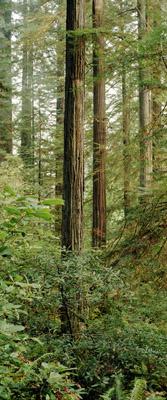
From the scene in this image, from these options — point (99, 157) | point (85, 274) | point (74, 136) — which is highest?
point (74, 136)


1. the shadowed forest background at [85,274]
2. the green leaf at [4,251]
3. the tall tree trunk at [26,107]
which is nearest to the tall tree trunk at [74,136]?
the shadowed forest background at [85,274]

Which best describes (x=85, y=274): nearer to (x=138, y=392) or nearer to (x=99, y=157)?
(x=138, y=392)

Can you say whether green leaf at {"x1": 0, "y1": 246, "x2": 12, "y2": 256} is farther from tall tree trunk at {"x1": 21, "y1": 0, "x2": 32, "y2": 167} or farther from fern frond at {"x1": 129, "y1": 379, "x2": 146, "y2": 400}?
tall tree trunk at {"x1": 21, "y1": 0, "x2": 32, "y2": 167}

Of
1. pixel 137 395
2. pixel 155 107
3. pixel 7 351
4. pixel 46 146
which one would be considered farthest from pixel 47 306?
pixel 46 146

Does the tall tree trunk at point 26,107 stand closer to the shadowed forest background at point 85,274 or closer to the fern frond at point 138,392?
the shadowed forest background at point 85,274

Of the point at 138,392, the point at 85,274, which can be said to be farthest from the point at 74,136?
the point at 138,392

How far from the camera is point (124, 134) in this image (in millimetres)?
9688

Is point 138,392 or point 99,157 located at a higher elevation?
point 99,157

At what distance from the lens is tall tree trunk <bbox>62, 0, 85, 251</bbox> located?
4.30 m

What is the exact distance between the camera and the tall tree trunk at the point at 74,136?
4305 mm

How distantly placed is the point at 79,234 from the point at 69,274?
126 centimetres

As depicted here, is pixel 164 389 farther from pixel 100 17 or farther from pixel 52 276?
pixel 100 17

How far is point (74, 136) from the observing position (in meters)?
4.42

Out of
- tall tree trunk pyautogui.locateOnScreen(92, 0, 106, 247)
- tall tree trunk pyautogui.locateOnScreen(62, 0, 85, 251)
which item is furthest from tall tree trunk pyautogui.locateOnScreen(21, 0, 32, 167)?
tall tree trunk pyautogui.locateOnScreen(62, 0, 85, 251)
